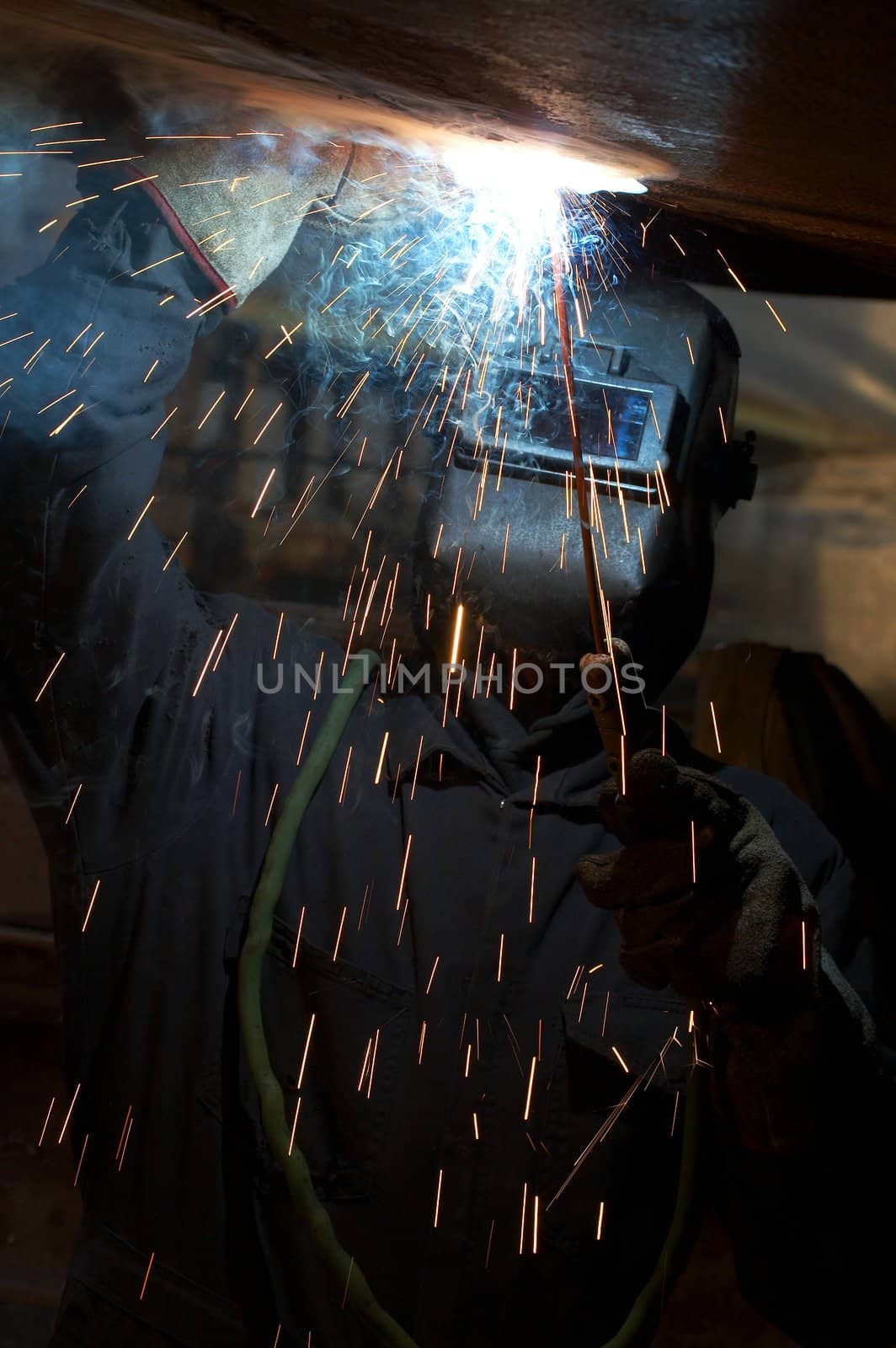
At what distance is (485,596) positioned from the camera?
1.35m

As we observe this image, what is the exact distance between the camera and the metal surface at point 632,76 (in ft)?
1.94

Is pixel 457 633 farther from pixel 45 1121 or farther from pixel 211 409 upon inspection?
pixel 45 1121

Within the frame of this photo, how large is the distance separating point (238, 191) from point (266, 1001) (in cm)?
99

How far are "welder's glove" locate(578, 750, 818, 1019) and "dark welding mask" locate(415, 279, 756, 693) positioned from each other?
419 mm

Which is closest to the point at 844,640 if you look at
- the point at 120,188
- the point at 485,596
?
the point at 485,596

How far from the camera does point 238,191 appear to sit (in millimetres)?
1243

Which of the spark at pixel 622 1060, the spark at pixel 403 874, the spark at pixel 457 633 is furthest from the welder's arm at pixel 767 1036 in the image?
the spark at pixel 457 633

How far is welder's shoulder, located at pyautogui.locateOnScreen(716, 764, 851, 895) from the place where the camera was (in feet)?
4.27

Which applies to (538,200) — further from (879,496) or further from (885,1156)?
(879,496)

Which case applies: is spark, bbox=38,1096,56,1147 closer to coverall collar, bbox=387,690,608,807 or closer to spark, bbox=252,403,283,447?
coverall collar, bbox=387,690,608,807

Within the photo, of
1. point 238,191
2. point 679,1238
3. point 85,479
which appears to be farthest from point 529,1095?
point 238,191

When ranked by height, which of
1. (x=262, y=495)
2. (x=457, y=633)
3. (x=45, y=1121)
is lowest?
(x=45, y=1121)

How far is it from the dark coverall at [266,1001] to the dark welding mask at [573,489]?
301 mm

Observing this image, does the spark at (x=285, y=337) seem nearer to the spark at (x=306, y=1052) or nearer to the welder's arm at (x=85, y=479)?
the welder's arm at (x=85, y=479)
